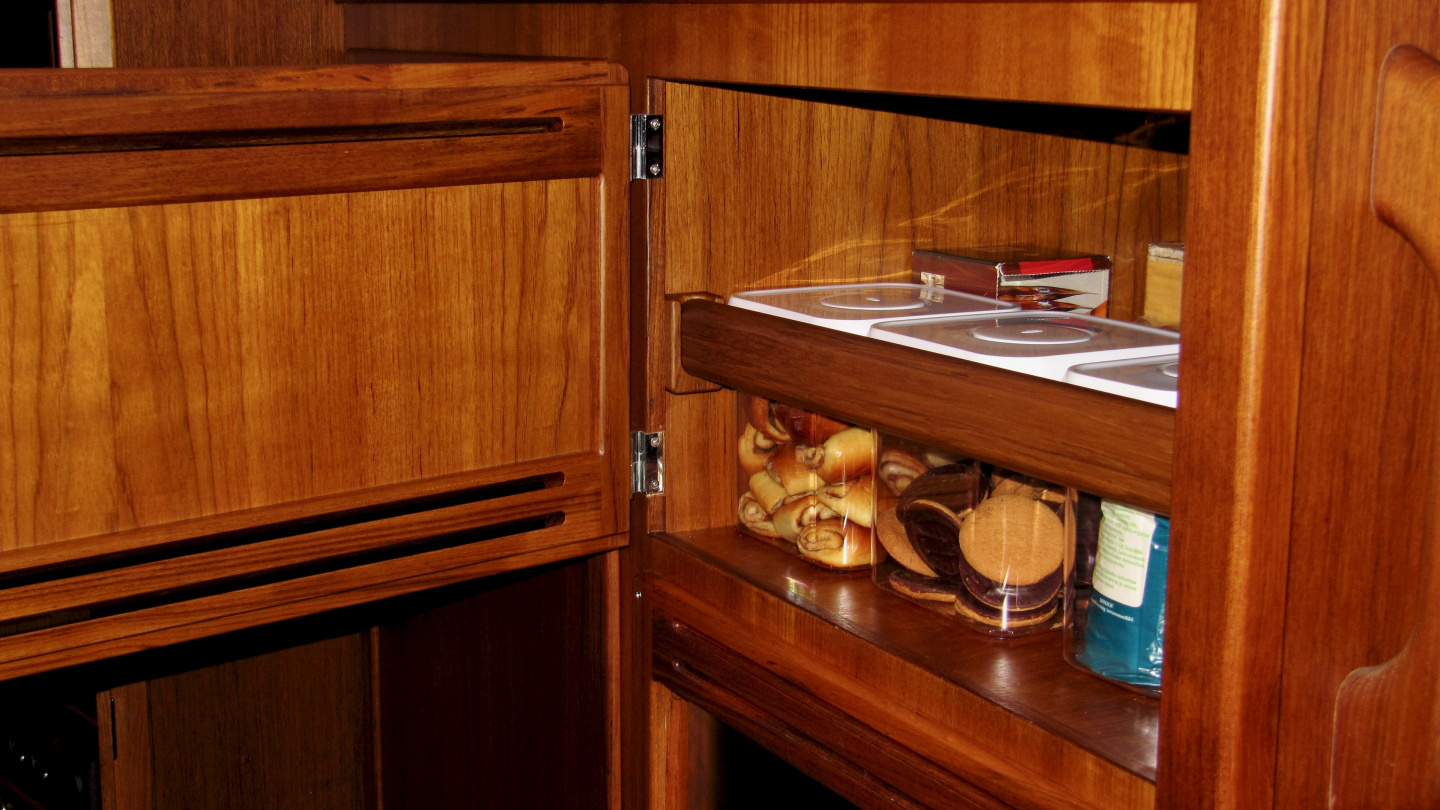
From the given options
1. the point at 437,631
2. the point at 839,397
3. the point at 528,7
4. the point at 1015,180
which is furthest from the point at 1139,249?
the point at 437,631

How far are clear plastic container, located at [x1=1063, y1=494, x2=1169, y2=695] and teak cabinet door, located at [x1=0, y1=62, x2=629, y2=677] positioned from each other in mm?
372

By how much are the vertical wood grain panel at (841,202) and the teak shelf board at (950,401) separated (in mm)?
27

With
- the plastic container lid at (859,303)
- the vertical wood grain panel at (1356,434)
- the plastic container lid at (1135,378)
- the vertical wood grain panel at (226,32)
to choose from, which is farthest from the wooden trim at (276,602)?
the vertical wood grain panel at (226,32)

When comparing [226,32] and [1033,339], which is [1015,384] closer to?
[1033,339]

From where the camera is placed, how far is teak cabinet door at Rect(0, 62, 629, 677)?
30.5 inches

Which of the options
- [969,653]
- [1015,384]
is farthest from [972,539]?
[1015,384]

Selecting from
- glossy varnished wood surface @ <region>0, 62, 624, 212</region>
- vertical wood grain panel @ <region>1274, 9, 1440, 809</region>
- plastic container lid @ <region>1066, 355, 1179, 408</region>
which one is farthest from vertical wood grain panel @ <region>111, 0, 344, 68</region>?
vertical wood grain panel @ <region>1274, 9, 1440, 809</region>

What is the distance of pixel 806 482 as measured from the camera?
1.01 meters

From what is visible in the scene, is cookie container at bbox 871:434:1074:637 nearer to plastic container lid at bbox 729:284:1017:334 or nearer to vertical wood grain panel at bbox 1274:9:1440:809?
plastic container lid at bbox 729:284:1017:334

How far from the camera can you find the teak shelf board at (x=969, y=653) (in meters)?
0.71

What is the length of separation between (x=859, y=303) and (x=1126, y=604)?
0.96ft

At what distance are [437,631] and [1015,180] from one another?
0.73 meters

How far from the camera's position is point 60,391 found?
777 mm

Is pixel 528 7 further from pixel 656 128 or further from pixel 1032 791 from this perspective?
pixel 1032 791
